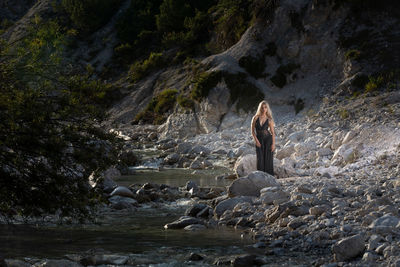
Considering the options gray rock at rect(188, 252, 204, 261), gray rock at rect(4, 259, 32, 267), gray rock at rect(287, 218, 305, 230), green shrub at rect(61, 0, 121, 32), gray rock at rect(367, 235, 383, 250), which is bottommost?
gray rock at rect(188, 252, 204, 261)

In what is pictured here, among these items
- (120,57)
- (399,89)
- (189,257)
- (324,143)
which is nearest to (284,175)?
(324,143)

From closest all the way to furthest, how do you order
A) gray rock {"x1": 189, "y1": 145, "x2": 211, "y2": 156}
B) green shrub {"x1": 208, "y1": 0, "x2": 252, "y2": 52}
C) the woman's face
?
the woman's face → gray rock {"x1": 189, "y1": 145, "x2": 211, "y2": 156} → green shrub {"x1": 208, "y1": 0, "x2": 252, "y2": 52}

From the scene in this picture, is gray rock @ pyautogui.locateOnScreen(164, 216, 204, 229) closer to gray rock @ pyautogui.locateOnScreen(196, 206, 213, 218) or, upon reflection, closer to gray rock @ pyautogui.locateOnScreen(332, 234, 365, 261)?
gray rock @ pyautogui.locateOnScreen(196, 206, 213, 218)

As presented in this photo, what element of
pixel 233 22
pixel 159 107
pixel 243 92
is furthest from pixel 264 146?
pixel 233 22

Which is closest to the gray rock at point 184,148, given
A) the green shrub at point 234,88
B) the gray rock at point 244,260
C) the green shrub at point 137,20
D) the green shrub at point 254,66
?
the green shrub at point 234,88

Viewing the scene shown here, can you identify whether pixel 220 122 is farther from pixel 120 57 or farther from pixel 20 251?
pixel 120 57

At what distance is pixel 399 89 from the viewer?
25.1 metres

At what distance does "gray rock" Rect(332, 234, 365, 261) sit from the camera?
23.6 ft

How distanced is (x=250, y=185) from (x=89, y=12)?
57798 mm

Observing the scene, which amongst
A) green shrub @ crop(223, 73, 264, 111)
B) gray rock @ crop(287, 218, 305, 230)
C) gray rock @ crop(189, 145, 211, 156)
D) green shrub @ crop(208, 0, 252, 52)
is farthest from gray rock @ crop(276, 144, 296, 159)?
green shrub @ crop(208, 0, 252, 52)

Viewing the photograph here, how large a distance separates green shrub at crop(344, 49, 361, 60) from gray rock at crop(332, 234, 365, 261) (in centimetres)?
2272

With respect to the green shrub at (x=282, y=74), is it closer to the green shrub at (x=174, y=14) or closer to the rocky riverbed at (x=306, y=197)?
the rocky riverbed at (x=306, y=197)

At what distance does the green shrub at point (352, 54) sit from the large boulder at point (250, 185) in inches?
715

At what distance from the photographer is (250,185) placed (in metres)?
12.2
